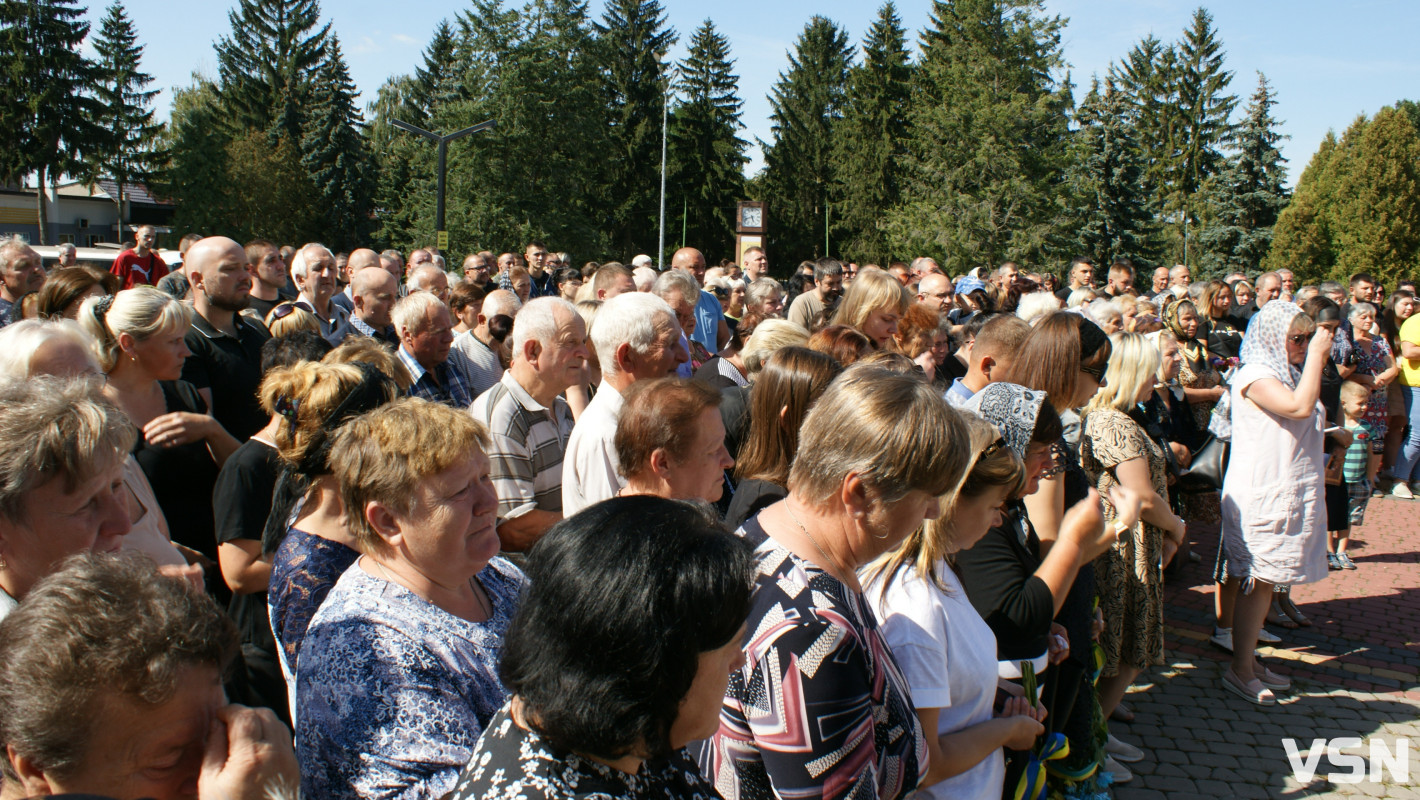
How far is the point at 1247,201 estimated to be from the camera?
39125mm

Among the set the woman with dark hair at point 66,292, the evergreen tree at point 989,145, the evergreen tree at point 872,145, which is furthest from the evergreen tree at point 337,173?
the woman with dark hair at point 66,292

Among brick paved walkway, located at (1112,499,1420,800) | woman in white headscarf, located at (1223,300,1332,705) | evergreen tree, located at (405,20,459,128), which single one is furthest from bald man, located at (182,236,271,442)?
evergreen tree, located at (405,20,459,128)

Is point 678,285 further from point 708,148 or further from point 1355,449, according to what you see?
point 708,148

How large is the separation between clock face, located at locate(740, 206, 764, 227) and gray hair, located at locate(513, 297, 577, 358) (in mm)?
15125

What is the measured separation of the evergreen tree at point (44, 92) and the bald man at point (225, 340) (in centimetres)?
4553

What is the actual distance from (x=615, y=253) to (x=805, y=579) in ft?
155

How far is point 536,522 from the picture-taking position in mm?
3436

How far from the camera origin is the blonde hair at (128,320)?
3.48 m

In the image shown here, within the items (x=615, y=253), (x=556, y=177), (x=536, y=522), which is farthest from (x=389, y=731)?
(x=615, y=253)

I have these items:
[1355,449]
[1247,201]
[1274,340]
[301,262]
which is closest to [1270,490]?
[1274,340]

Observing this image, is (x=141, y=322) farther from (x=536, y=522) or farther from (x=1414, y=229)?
(x=1414, y=229)

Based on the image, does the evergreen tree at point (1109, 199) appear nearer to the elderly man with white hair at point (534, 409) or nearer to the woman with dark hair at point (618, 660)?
the elderly man with white hair at point (534, 409)

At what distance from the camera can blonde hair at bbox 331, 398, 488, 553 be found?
195 cm

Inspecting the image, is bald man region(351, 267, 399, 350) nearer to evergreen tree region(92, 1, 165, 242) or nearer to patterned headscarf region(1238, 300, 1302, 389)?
patterned headscarf region(1238, 300, 1302, 389)
